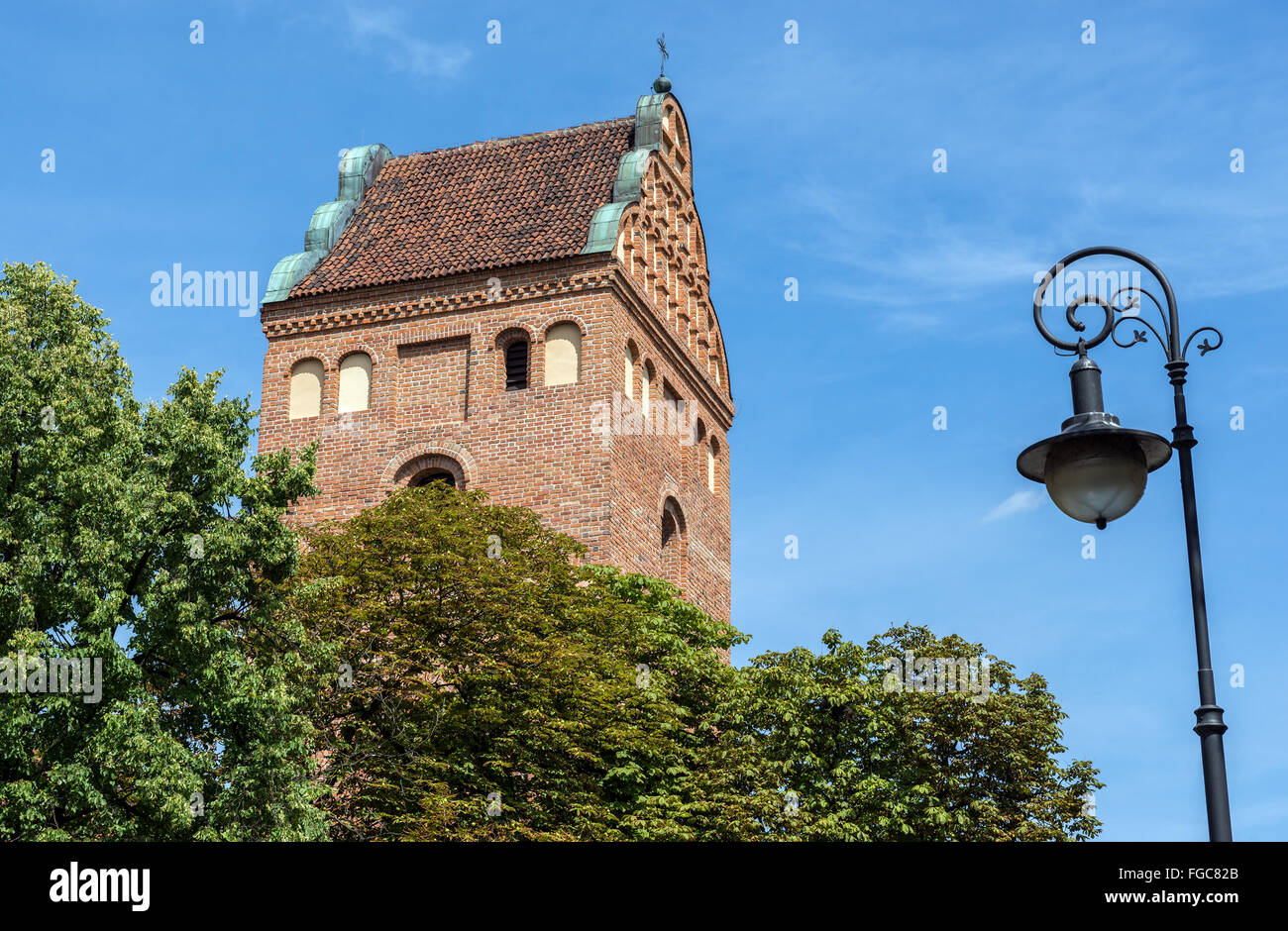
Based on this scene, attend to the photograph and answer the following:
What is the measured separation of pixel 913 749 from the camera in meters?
32.9

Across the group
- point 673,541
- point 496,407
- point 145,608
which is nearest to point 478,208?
point 496,407

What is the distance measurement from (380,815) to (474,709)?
8.84 ft

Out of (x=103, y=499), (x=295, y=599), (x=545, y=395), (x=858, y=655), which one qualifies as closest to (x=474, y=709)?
(x=295, y=599)

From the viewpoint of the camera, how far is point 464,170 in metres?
49.4

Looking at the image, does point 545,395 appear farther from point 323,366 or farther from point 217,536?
point 217,536

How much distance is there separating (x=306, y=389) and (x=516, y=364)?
235 inches

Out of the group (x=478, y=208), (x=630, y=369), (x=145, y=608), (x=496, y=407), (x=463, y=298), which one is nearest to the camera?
(x=145, y=608)

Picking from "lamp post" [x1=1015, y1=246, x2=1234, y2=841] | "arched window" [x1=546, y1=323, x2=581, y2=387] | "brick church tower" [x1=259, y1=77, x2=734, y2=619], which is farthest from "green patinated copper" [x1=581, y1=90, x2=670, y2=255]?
"lamp post" [x1=1015, y1=246, x2=1234, y2=841]

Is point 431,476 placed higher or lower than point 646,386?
lower

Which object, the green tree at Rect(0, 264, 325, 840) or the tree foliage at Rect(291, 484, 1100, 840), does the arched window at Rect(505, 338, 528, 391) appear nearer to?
the tree foliage at Rect(291, 484, 1100, 840)

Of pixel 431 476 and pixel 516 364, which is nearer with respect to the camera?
pixel 431 476

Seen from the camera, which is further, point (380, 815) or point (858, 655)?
point (858, 655)

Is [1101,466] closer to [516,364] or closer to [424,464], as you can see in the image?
[516,364]

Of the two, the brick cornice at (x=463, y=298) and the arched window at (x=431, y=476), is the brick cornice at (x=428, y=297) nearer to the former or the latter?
the brick cornice at (x=463, y=298)
